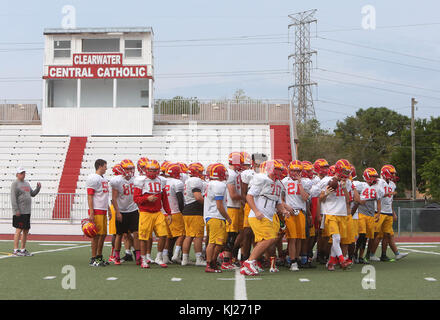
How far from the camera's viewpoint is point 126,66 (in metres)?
29.9

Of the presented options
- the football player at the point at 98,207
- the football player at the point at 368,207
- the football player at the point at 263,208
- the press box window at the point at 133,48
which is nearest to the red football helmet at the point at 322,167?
the football player at the point at 368,207

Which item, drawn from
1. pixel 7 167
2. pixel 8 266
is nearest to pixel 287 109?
pixel 7 167

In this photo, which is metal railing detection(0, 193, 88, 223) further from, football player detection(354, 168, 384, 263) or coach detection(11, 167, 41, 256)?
football player detection(354, 168, 384, 263)

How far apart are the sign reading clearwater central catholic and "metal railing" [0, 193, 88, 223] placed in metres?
9.97

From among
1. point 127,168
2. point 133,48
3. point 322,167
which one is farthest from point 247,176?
point 133,48

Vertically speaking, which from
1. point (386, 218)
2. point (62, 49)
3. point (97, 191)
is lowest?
point (386, 218)

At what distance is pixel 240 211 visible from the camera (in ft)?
34.6

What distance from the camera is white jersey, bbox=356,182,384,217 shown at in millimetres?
11625

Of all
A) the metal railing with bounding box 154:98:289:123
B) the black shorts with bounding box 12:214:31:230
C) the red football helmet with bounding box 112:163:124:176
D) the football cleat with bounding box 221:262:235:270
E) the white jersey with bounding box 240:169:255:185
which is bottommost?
the football cleat with bounding box 221:262:235:270

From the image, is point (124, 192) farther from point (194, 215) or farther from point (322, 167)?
point (322, 167)

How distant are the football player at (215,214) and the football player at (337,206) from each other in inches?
68.8

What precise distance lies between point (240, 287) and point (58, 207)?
1479 centimetres

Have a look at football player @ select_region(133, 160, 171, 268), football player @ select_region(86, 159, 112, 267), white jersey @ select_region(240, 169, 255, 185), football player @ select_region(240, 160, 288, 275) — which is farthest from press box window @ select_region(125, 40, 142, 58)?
football player @ select_region(240, 160, 288, 275)
